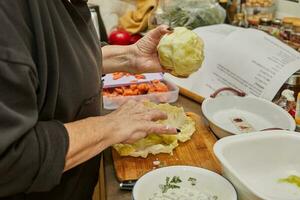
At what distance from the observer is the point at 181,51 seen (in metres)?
1.09

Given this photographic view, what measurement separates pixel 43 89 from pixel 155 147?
15.4 inches

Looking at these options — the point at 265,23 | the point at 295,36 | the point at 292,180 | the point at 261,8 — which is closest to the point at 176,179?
the point at 292,180

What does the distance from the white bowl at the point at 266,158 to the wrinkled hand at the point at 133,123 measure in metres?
0.17

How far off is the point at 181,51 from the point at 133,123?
0.34 m

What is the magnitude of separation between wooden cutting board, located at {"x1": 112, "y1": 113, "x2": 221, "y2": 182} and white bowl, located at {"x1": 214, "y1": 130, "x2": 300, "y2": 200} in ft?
0.30

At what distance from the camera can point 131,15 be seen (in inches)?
78.3

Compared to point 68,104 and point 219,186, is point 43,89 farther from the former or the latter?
point 219,186

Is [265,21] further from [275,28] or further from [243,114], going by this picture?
[243,114]

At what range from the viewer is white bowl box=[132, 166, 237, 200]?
744 millimetres

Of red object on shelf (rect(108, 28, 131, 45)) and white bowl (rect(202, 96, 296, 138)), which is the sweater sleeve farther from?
red object on shelf (rect(108, 28, 131, 45))

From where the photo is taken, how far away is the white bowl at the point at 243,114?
106 cm

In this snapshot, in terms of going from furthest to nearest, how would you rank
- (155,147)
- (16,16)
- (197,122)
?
1. (197,122)
2. (155,147)
3. (16,16)

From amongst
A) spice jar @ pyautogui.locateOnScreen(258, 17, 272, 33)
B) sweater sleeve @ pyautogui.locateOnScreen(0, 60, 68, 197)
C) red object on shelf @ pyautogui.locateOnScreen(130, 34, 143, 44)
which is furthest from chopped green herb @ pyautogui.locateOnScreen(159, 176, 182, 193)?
red object on shelf @ pyautogui.locateOnScreen(130, 34, 143, 44)

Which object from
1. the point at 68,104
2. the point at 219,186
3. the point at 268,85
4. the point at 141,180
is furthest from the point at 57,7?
the point at 268,85
